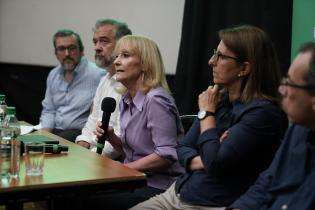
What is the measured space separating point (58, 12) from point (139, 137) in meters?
2.73

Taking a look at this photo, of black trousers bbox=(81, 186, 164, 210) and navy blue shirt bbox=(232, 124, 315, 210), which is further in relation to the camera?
black trousers bbox=(81, 186, 164, 210)

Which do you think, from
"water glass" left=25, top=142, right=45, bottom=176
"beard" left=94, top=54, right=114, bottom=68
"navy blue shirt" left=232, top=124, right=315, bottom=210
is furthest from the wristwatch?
"beard" left=94, top=54, right=114, bottom=68

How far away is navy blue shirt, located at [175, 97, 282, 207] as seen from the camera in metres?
1.77

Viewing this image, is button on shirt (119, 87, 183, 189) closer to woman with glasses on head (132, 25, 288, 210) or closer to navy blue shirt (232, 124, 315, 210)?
woman with glasses on head (132, 25, 288, 210)

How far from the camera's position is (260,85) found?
6.30 feet

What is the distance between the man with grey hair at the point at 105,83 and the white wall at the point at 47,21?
3.05 feet

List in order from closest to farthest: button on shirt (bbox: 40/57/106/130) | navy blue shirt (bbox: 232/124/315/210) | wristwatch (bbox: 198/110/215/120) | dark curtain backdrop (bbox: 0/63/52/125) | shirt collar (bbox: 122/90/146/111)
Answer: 1. navy blue shirt (bbox: 232/124/315/210)
2. wristwatch (bbox: 198/110/215/120)
3. shirt collar (bbox: 122/90/146/111)
4. button on shirt (bbox: 40/57/106/130)
5. dark curtain backdrop (bbox: 0/63/52/125)

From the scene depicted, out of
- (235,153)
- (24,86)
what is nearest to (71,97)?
(24,86)

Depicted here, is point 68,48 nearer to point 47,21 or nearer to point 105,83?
point 105,83

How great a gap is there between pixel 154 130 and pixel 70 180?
0.78m

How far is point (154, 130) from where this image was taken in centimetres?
232

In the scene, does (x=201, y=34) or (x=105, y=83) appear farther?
(x=201, y=34)

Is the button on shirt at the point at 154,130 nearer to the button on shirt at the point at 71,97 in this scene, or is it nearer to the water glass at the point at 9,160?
the water glass at the point at 9,160

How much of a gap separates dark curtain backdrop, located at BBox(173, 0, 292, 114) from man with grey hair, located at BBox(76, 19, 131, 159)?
645 millimetres
